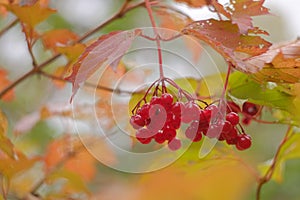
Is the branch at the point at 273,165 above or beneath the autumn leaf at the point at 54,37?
beneath

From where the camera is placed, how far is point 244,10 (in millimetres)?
625

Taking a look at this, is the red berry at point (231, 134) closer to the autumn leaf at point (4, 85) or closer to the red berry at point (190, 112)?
the red berry at point (190, 112)

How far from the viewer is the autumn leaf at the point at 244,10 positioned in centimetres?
60

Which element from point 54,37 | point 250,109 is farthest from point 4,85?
point 250,109

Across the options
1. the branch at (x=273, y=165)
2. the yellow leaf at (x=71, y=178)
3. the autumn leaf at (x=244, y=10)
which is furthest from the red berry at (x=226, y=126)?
the yellow leaf at (x=71, y=178)

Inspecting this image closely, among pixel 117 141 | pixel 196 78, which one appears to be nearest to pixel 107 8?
pixel 117 141

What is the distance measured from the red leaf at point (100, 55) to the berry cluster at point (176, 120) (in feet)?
0.20

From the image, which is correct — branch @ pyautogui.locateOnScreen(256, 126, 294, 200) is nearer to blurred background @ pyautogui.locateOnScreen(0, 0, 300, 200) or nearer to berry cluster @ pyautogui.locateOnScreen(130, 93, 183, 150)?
blurred background @ pyautogui.locateOnScreen(0, 0, 300, 200)

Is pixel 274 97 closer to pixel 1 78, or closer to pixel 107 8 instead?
pixel 1 78

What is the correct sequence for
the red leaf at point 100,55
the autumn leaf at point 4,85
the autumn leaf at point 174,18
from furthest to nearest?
the autumn leaf at point 4,85 → the autumn leaf at point 174,18 → the red leaf at point 100,55

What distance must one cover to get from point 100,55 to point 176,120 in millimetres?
104

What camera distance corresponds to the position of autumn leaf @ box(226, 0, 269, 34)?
0.60 metres

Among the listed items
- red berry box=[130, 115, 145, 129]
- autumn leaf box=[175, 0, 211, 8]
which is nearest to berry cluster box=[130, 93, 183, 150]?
red berry box=[130, 115, 145, 129]

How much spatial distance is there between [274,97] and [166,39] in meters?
0.14
